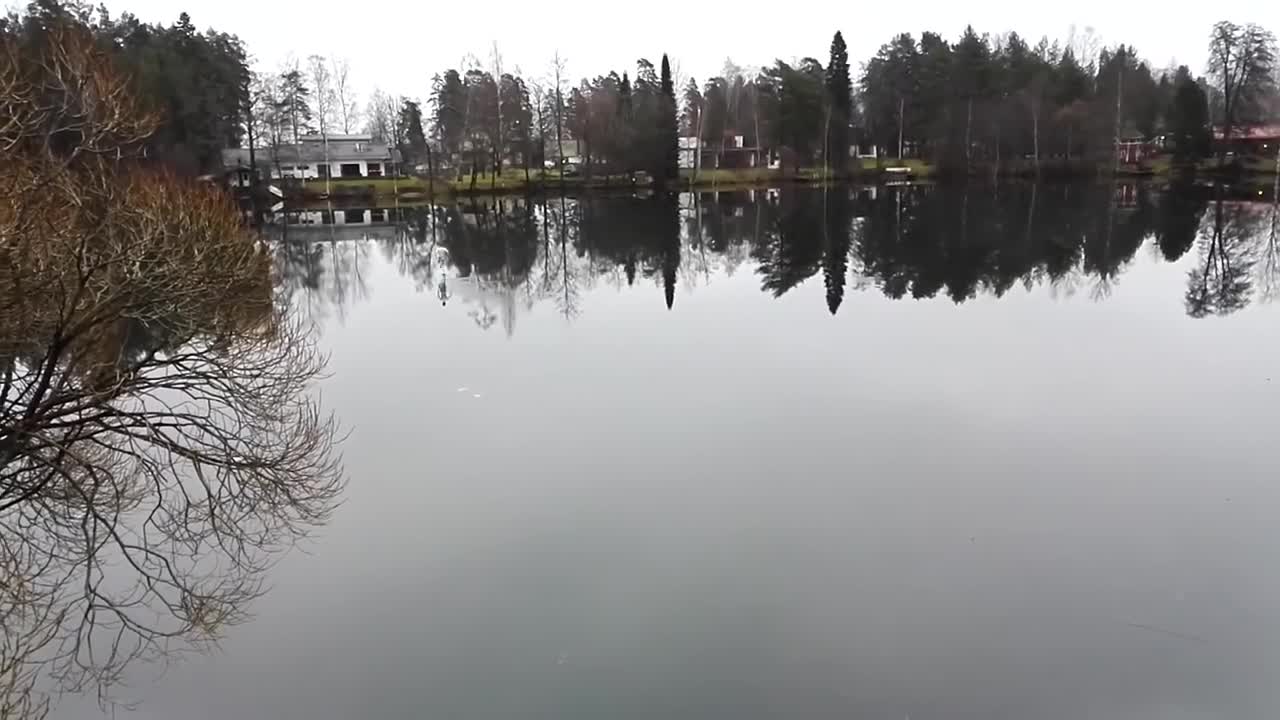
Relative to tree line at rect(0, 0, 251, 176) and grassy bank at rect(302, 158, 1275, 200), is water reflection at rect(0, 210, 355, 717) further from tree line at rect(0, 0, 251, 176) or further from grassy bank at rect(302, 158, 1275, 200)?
grassy bank at rect(302, 158, 1275, 200)

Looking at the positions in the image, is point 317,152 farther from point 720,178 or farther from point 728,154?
point 728,154

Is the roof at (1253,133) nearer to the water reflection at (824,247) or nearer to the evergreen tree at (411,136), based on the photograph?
the water reflection at (824,247)

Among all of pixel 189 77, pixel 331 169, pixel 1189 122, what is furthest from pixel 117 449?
pixel 331 169

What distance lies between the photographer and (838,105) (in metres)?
69.4

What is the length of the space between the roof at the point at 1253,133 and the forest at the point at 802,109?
431 mm

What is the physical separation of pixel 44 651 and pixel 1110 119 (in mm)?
65681

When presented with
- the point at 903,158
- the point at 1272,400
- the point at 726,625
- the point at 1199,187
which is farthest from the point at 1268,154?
the point at 726,625

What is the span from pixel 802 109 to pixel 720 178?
24.9 ft

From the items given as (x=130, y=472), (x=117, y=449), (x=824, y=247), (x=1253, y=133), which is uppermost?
(x=1253, y=133)

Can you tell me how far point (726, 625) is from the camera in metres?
6.95

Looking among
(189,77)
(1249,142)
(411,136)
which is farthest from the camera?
(411,136)

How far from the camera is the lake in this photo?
6328 millimetres

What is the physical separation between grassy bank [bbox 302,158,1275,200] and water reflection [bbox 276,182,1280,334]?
8.37 metres

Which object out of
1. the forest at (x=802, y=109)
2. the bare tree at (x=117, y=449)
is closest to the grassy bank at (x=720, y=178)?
the forest at (x=802, y=109)
